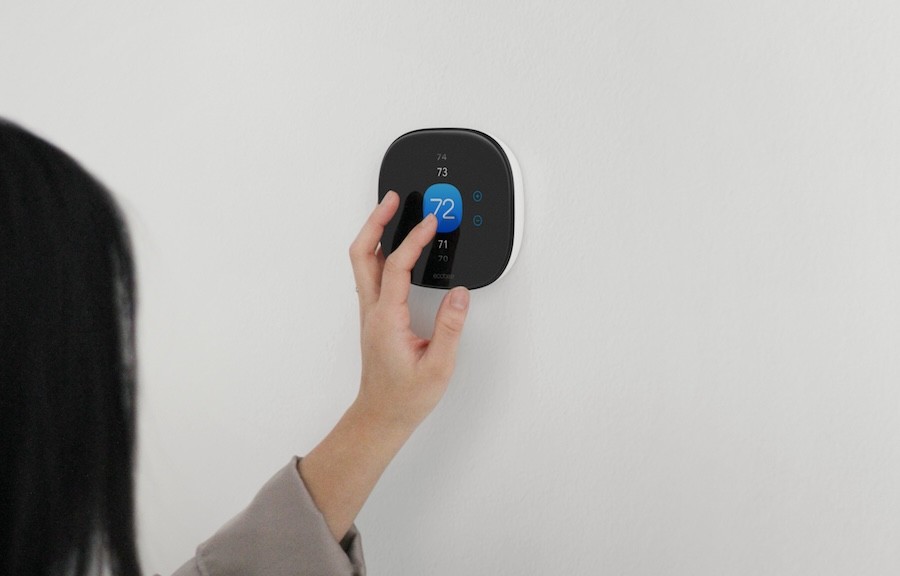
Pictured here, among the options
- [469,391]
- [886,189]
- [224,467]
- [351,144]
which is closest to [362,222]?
[351,144]

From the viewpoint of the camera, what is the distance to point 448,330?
0.56 meters

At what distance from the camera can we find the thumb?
561 millimetres

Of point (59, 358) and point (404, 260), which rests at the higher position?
point (404, 260)

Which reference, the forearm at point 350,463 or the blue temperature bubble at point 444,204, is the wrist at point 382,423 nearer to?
the forearm at point 350,463

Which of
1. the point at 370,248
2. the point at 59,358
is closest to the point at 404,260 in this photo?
the point at 370,248

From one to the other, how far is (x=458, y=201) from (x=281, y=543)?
12.2 inches

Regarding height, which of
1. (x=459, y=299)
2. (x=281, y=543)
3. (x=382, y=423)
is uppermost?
(x=459, y=299)

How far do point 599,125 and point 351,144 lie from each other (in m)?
0.22

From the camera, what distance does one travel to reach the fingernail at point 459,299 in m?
0.56

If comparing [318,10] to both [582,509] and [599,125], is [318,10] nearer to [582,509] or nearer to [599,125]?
[599,125]

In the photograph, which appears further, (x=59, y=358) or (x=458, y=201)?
(x=59, y=358)

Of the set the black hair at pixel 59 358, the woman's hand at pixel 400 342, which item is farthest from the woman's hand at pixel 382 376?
the black hair at pixel 59 358

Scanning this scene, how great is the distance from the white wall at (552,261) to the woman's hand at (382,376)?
0.05 meters

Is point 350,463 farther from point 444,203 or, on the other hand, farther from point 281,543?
point 444,203
